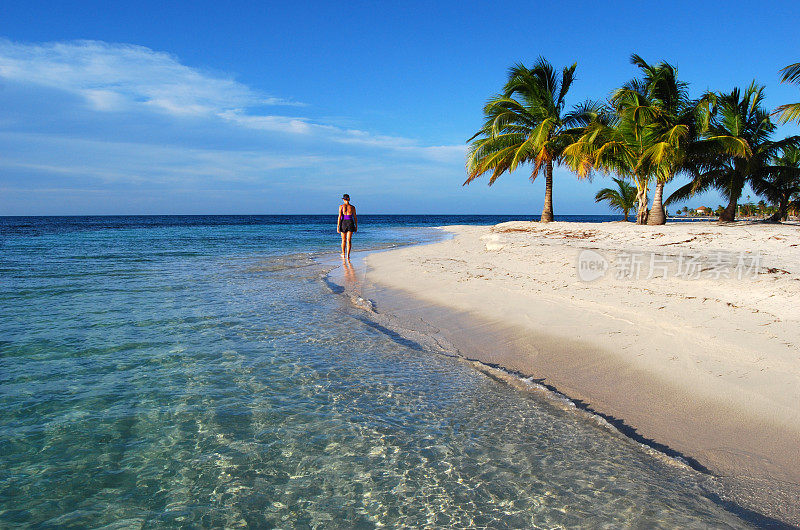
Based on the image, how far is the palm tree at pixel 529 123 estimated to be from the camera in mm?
19094

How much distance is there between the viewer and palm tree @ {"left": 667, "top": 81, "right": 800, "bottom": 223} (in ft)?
53.1

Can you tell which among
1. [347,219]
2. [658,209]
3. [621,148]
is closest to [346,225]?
[347,219]

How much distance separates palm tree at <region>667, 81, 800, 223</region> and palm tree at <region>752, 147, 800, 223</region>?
1.35 feet

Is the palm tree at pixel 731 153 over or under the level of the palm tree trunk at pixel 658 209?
over

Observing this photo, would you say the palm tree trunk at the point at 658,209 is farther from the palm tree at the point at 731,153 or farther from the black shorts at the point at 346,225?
the black shorts at the point at 346,225

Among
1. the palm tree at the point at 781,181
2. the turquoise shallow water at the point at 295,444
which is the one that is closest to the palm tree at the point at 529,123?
the palm tree at the point at 781,181

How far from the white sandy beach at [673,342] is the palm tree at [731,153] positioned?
958 centimetres

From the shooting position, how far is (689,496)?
87.7 inches

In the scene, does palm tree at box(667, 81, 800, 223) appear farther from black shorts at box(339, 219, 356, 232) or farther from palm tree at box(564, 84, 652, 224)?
black shorts at box(339, 219, 356, 232)

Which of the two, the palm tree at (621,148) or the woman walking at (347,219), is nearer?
the woman walking at (347,219)

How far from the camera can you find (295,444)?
2668 mm

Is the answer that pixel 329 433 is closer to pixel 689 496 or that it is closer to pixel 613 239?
pixel 689 496

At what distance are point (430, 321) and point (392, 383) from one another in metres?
2.24

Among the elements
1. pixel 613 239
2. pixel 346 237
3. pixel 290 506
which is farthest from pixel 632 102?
pixel 290 506
